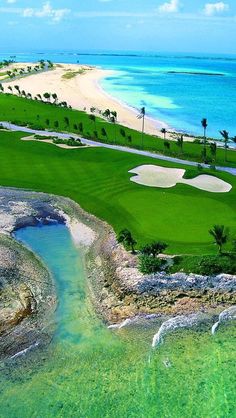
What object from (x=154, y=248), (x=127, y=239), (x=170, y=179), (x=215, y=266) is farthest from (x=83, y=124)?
(x=215, y=266)

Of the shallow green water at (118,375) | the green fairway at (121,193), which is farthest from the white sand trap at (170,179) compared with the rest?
the shallow green water at (118,375)

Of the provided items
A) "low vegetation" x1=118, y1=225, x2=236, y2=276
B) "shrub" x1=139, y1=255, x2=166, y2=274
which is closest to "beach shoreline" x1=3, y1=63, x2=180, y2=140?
"low vegetation" x1=118, y1=225, x2=236, y2=276

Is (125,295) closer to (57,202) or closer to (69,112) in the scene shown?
(57,202)

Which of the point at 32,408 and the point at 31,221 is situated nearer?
the point at 32,408

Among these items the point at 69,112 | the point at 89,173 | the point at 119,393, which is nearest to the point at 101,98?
the point at 69,112

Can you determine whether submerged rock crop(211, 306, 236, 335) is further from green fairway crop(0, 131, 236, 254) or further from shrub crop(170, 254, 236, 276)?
green fairway crop(0, 131, 236, 254)

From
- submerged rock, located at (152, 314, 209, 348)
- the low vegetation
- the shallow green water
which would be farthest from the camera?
the low vegetation

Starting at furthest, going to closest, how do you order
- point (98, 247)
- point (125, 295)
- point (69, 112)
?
1. point (69, 112)
2. point (98, 247)
3. point (125, 295)
